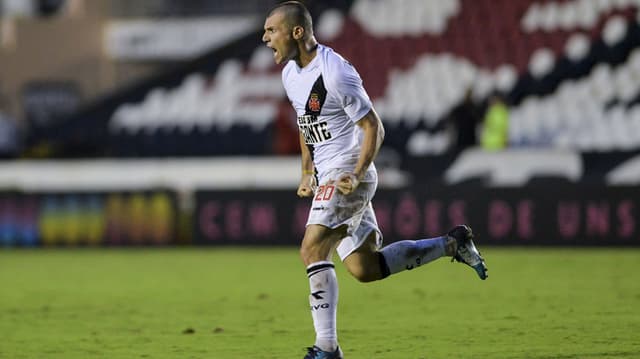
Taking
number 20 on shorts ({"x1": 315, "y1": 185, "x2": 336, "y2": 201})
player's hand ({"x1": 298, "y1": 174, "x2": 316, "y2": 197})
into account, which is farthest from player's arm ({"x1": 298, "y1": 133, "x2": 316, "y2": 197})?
number 20 on shorts ({"x1": 315, "y1": 185, "x2": 336, "y2": 201})

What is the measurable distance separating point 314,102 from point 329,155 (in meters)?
0.32

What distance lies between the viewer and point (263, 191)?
67.5 ft

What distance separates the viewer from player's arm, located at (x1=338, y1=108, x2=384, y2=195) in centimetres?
755

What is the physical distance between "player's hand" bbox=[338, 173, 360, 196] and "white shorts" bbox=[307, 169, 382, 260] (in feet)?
0.26

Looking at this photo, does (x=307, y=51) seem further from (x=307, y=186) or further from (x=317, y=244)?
(x=317, y=244)

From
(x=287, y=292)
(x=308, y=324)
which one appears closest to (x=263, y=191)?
(x=287, y=292)

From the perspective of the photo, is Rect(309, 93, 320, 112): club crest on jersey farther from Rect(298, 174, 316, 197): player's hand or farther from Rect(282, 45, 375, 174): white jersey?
Rect(298, 174, 316, 197): player's hand

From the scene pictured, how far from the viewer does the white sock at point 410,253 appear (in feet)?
27.0

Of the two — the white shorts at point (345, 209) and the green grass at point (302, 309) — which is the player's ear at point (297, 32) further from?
the green grass at point (302, 309)

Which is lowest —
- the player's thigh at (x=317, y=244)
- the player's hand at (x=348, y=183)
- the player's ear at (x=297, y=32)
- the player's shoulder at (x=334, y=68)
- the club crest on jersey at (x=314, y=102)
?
the player's thigh at (x=317, y=244)

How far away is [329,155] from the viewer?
309 inches

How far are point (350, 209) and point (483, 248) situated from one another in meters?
11.8

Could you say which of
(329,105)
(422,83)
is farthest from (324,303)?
(422,83)

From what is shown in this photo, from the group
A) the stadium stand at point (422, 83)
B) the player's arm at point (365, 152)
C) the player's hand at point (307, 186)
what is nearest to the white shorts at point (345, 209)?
the player's arm at point (365, 152)
